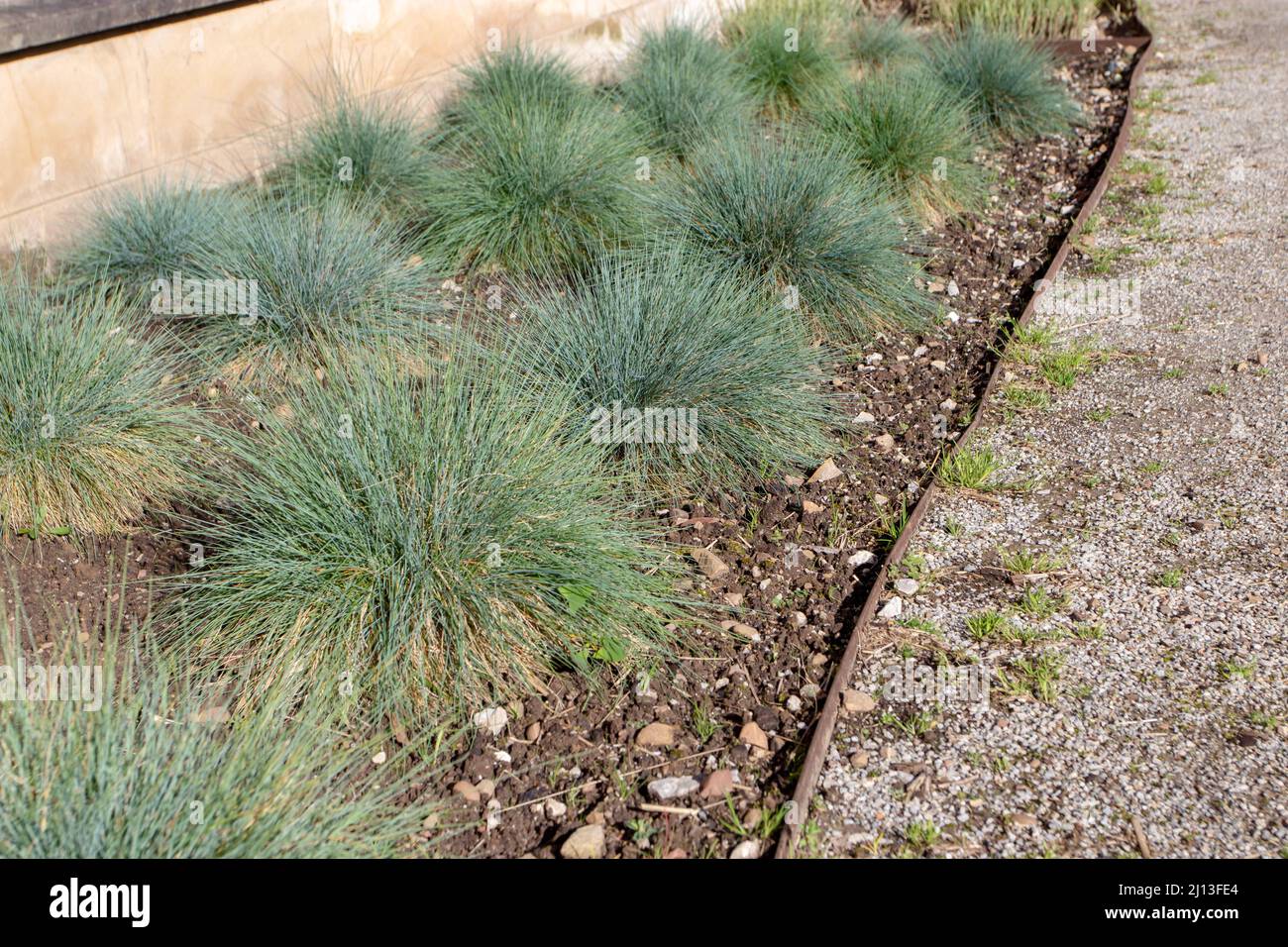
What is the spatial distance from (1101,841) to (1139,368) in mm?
2852

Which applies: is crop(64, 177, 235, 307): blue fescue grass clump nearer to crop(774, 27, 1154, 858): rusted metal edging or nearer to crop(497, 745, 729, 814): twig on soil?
crop(497, 745, 729, 814): twig on soil

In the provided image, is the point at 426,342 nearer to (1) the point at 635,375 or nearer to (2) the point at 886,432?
(1) the point at 635,375

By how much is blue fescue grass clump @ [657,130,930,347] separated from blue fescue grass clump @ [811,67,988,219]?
1031 millimetres

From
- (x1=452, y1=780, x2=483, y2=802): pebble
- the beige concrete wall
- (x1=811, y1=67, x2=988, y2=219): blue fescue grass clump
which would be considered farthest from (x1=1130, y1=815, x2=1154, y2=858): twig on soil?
the beige concrete wall

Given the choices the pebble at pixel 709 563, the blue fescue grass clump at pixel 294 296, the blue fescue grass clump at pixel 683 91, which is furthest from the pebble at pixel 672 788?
the blue fescue grass clump at pixel 683 91

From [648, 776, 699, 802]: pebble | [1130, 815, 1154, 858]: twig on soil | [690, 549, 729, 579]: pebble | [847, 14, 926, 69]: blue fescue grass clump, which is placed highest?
[847, 14, 926, 69]: blue fescue grass clump

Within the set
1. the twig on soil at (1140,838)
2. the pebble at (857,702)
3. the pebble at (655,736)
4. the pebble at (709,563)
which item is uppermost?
the pebble at (709,563)

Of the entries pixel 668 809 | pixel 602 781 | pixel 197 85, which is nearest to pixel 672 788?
pixel 668 809

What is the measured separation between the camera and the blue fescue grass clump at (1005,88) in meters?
7.52

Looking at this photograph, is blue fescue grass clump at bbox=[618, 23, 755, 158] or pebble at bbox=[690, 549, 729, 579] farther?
blue fescue grass clump at bbox=[618, 23, 755, 158]

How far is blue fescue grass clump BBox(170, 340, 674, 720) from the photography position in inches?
113

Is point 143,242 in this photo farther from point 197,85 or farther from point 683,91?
point 683,91

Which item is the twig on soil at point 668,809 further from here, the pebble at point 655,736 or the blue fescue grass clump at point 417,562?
the blue fescue grass clump at point 417,562

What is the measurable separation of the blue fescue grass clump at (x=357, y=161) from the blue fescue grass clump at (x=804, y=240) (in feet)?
4.37
